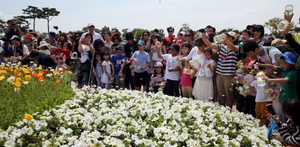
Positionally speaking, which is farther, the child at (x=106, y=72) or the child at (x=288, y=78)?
the child at (x=106, y=72)

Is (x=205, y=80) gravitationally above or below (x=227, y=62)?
below

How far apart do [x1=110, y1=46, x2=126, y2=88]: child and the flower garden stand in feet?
7.92

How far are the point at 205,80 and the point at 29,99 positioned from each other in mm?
3497

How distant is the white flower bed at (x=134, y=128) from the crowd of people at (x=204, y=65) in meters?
0.61

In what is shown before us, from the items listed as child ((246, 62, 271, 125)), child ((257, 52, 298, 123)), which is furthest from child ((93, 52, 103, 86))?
child ((257, 52, 298, 123))

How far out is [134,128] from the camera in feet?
11.1

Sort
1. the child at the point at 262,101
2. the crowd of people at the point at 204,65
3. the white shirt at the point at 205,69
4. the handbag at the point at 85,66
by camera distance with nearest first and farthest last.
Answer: the crowd of people at the point at 204,65 < the child at the point at 262,101 < the white shirt at the point at 205,69 < the handbag at the point at 85,66

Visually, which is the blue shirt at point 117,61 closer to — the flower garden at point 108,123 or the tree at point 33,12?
the flower garden at point 108,123

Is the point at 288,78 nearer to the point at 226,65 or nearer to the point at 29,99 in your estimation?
the point at 226,65

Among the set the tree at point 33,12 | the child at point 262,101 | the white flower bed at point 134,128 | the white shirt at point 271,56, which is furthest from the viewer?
the tree at point 33,12

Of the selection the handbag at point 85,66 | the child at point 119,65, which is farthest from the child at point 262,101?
the handbag at point 85,66

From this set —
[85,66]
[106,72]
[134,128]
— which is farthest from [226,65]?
[85,66]

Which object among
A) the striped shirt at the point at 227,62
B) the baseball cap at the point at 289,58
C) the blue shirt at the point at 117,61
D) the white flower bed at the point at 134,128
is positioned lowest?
the white flower bed at the point at 134,128

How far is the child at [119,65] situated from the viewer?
23.7ft
